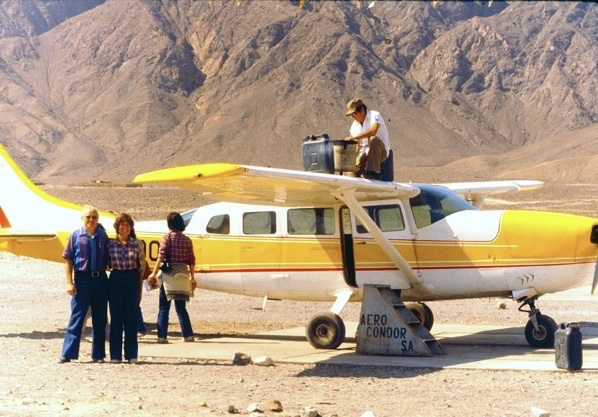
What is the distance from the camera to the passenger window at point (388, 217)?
14.3m

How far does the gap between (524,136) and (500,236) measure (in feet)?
516

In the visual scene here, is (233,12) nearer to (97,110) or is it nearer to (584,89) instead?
(97,110)

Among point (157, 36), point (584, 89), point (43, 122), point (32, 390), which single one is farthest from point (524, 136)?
point (32, 390)

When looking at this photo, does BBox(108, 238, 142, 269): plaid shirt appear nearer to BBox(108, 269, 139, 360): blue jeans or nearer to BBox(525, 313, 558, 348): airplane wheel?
BBox(108, 269, 139, 360): blue jeans

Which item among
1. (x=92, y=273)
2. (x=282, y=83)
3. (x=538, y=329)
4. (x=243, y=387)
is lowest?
(x=243, y=387)

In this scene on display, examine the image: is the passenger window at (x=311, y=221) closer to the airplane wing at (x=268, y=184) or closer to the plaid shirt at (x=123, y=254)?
the airplane wing at (x=268, y=184)

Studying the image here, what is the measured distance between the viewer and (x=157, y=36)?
16350cm

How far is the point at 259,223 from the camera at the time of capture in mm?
15211

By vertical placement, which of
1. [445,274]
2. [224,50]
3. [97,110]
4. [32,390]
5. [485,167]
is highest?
[224,50]

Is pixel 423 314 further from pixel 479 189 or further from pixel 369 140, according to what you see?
pixel 369 140

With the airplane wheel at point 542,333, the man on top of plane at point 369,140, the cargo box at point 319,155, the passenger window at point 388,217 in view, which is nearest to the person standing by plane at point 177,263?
the cargo box at point 319,155

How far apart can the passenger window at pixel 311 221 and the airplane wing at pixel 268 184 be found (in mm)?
206

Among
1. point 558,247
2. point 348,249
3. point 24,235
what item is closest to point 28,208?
point 24,235

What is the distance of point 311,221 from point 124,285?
3198 millimetres
